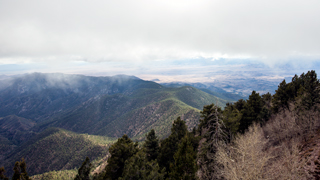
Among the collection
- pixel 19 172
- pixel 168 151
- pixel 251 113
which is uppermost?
pixel 251 113

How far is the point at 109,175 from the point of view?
20.0 metres

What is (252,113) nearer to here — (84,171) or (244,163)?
(244,163)

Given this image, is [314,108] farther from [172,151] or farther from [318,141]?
[172,151]

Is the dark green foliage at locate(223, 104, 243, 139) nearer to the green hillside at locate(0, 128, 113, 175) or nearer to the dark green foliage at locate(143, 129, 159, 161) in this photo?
the dark green foliage at locate(143, 129, 159, 161)

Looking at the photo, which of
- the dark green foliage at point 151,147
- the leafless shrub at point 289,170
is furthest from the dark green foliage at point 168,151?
the leafless shrub at point 289,170

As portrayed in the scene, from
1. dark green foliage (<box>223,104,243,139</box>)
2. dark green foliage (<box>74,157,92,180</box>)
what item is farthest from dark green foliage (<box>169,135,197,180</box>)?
dark green foliage (<box>74,157,92,180</box>)

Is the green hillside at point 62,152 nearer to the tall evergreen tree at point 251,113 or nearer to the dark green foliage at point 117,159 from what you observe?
the dark green foliage at point 117,159

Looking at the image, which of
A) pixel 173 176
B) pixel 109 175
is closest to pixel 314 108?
pixel 173 176

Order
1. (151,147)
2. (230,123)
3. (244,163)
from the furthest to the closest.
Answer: (151,147) → (230,123) → (244,163)

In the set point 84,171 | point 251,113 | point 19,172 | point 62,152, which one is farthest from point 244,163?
point 62,152

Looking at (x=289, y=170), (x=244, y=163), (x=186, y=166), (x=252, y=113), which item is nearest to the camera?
(x=244, y=163)

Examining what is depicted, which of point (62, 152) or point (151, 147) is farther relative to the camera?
point (62, 152)

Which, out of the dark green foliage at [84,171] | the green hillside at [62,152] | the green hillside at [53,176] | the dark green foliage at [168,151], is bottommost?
the green hillside at [62,152]

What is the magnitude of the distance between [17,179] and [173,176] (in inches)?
720
